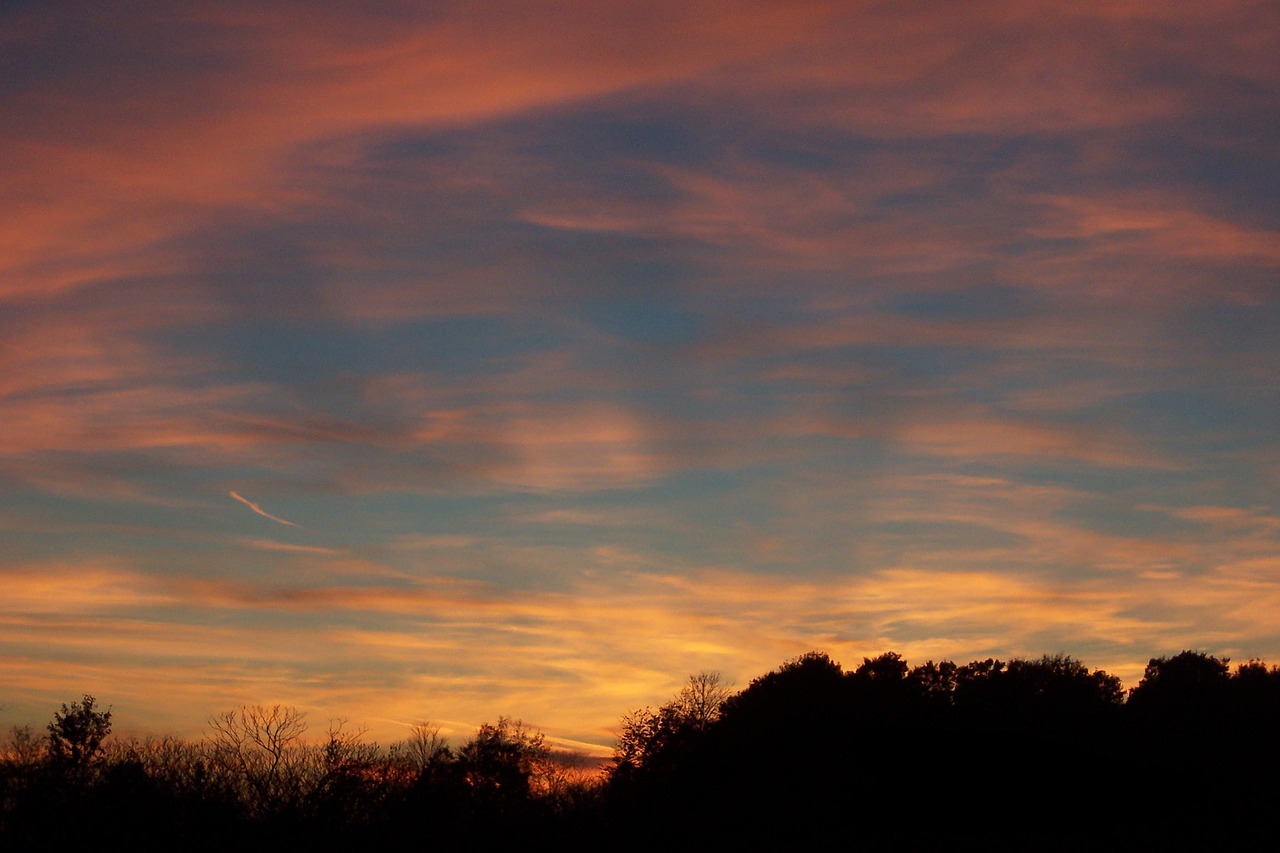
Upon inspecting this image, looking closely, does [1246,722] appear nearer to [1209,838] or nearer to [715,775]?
[1209,838]

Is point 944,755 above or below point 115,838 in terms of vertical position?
above

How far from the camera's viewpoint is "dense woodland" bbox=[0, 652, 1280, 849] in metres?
56.3

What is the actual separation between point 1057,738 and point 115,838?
5215 cm

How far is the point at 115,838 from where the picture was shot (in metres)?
64.6

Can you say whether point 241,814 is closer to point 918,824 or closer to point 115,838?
point 115,838

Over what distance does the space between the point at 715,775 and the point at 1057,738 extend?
66.3 ft

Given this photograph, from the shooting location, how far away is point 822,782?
2657 inches

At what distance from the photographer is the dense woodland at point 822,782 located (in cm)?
5634

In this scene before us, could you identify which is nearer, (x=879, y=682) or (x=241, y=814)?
(x=241, y=814)

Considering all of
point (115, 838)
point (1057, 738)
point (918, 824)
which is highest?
point (1057, 738)

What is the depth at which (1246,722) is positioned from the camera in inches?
2500

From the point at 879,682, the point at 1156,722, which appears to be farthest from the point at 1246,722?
the point at 879,682

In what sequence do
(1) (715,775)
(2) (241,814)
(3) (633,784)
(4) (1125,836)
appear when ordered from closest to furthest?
(4) (1125,836) < (2) (241,814) < (1) (715,775) < (3) (633,784)

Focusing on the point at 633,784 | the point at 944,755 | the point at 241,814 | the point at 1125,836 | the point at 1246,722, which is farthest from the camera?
the point at 633,784
